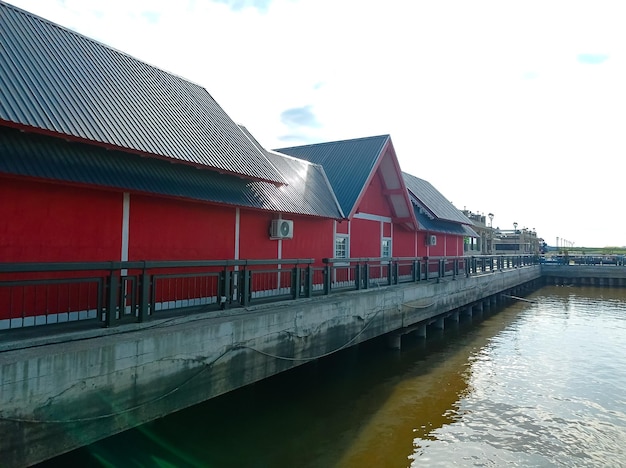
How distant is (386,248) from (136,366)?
15.8 metres

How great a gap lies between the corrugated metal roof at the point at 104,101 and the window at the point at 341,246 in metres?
5.85

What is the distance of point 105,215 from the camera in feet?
29.7

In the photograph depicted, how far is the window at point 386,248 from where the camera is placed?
2086cm

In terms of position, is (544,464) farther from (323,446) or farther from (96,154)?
(96,154)

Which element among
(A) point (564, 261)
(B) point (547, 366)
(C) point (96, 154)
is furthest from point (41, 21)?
(A) point (564, 261)

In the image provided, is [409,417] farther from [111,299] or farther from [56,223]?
[56,223]

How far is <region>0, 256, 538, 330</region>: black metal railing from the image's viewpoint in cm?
706

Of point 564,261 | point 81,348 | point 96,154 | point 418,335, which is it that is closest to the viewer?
point 81,348

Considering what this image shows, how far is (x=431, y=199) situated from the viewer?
2795 cm

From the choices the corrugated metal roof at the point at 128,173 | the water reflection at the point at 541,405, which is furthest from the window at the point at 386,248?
the corrugated metal roof at the point at 128,173

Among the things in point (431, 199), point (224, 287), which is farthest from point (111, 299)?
point (431, 199)

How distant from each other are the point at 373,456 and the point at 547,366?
9001 millimetres

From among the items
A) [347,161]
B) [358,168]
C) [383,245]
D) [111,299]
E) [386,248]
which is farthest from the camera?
[386,248]

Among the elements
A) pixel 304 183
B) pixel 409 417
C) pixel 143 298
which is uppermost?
pixel 304 183
